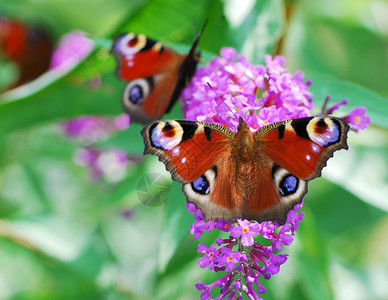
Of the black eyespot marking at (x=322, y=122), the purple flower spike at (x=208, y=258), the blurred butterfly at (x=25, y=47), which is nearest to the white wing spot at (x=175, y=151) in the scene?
the purple flower spike at (x=208, y=258)

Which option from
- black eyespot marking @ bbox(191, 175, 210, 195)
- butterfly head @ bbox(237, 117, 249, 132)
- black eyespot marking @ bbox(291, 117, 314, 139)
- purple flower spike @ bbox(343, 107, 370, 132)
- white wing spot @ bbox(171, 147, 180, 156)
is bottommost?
black eyespot marking @ bbox(191, 175, 210, 195)

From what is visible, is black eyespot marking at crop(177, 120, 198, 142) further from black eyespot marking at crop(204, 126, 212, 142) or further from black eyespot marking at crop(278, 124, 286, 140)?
black eyespot marking at crop(278, 124, 286, 140)

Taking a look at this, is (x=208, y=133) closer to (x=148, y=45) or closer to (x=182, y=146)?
(x=182, y=146)

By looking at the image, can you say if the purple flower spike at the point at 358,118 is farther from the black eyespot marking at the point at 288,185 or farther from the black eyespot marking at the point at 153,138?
the black eyespot marking at the point at 153,138

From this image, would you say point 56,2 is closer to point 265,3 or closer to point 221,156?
point 265,3

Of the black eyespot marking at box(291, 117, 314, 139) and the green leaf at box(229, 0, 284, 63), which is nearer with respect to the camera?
the black eyespot marking at box(291, 117, 314, 139)

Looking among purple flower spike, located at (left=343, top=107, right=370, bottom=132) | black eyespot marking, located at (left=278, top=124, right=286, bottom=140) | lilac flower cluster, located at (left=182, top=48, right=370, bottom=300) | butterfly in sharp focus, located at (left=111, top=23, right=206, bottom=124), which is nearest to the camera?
lilac flower cluster, located at (left=182, top=48, right=370, bottom=300)

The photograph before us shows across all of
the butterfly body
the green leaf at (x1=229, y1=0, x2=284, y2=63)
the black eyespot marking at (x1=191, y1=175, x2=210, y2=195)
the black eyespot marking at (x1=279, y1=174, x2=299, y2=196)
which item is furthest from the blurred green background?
the black eyespot marking at (x1=279, y1=174, x2=299, y2=196)

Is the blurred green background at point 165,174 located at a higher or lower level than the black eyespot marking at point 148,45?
lower
